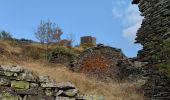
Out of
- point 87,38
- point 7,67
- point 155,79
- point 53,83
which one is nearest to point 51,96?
point 53,83

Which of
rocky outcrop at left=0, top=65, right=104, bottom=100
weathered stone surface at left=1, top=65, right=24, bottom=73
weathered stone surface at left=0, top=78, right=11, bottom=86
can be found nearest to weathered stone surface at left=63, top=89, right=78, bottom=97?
rocky outcrop at left=0, top=65, right=104, bottom=100

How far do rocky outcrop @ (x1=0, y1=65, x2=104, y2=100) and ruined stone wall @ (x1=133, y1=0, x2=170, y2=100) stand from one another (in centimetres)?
459

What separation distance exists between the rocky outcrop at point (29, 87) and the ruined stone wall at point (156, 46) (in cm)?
459

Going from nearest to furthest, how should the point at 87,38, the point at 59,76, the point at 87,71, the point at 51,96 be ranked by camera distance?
the point at 51,96 < the point at 59,76 < the point at 87,71 < the point at 87,38

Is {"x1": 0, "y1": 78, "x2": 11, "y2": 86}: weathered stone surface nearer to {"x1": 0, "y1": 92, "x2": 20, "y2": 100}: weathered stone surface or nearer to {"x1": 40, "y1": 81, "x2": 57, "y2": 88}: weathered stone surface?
{"x1": 0, "y1": 92, "x2": 20, "y2": 100}: weathered stone surface

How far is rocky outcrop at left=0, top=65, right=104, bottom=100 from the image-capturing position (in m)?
7.72

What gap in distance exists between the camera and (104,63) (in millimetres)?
26469

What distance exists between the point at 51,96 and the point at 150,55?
19.8ft

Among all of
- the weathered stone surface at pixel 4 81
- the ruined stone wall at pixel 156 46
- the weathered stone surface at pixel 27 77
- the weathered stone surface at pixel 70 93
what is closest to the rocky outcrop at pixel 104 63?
the ruined stone wall at pixel 156 46

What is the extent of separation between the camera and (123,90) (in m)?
15.5

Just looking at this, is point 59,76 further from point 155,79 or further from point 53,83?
point 53,83

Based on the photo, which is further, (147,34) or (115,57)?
(115,57)

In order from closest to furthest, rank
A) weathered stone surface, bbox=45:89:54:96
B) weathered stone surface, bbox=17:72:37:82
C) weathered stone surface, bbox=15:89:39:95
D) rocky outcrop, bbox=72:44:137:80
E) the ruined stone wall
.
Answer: weathered stone surface, bbox=15:89:39:95 < weathered stone surface, bbox=17:72:37:82 < weathered stone surface, bbox=45:89:54:96 < the ruined stone wall < rocky outcrop, bbox=72:44:137:80

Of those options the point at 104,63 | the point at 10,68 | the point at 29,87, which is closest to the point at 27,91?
the point at 29,87
